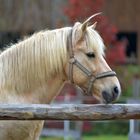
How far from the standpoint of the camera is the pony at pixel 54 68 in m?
6.83

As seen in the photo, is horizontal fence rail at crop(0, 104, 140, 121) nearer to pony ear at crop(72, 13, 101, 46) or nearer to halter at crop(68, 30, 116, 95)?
halter at crop(68, 30, 116, 95)

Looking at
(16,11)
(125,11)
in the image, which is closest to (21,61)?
(16,11)

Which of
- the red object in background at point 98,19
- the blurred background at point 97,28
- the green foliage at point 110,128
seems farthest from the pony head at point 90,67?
the red object in background at point 98,19

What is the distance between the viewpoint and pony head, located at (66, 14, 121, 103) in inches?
269

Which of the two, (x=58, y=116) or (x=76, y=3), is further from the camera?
(x=76, y=3)

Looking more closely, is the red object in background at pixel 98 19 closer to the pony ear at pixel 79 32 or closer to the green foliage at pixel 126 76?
the green foliage at pixel 126 76

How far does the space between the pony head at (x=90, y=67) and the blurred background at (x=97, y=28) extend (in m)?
5.17

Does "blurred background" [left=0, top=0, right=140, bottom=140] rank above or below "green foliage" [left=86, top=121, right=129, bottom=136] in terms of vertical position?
above

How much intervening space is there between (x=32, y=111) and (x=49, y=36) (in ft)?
4.34

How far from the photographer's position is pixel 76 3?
63.1 ft

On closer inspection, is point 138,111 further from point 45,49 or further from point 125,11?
point 125,11

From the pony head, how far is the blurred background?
5174 mm

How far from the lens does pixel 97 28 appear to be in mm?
19125

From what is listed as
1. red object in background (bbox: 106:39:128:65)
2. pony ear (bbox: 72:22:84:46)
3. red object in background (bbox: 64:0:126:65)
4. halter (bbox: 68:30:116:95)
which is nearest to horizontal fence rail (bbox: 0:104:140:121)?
halter (bbox: 68:30:116:95)
